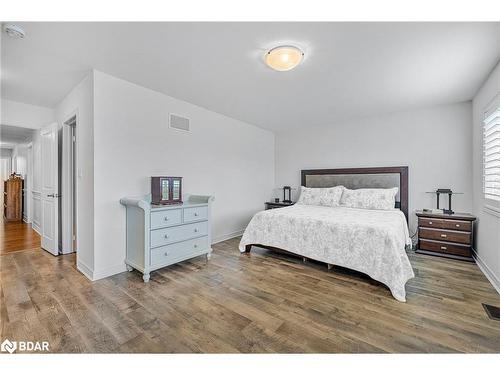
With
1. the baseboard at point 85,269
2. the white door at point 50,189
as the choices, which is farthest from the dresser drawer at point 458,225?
the white door at point 50,189

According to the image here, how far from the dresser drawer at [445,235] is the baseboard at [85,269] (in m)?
4.48

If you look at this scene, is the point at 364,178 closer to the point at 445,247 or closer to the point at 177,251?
the point at 445,247

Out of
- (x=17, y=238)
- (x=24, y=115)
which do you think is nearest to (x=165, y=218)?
(x=24, y=115)

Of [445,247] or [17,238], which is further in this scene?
[17,238]

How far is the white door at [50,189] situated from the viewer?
10.8 feet

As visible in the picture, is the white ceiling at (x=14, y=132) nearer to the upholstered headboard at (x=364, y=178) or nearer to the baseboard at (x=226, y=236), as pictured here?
the baseboard at (x=226, y=236)

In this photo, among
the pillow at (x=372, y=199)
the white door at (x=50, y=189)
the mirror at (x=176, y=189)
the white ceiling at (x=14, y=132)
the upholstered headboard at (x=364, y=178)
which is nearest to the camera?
the mirror at (x=176, y=189)

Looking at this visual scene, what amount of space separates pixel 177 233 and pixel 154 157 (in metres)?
1.11

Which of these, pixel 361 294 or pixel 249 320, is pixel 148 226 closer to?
pixel 249 320

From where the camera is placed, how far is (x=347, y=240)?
2.58 m

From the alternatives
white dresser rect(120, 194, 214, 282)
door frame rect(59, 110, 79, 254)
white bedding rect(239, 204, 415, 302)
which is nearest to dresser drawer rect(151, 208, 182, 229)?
white dresser rect(120, 194, 214, 282)

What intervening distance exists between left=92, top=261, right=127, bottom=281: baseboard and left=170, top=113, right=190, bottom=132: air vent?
1.99 m

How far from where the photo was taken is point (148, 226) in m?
2.49

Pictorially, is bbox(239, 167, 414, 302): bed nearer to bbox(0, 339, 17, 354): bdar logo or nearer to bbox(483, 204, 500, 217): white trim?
bbox(483, 204, 500, 217): white trim
